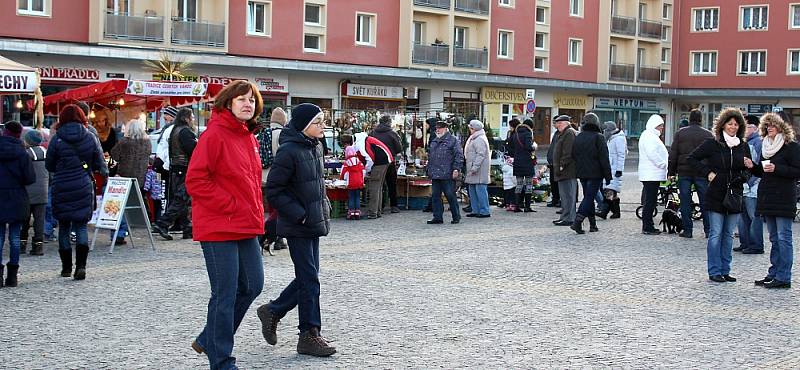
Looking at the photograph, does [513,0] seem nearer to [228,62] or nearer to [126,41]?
[228,62]

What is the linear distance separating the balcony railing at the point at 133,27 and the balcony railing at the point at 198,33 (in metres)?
0.73

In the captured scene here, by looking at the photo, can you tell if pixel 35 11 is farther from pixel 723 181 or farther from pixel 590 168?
pixel 723 181

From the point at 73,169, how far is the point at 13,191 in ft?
2.07

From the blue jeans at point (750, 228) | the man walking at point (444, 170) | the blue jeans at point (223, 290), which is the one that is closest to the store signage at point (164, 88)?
the man walking at point (444, 170)

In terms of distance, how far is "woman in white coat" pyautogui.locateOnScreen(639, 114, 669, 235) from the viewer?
16.6m

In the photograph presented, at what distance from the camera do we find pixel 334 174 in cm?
2031

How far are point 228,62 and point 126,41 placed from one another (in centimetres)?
404

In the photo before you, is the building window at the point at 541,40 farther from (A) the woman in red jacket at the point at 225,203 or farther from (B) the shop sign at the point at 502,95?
(A) the woman in red jacket at the point at 225,203

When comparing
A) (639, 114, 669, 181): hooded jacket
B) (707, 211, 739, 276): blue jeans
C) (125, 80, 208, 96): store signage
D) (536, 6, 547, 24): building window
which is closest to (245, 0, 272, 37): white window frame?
(536, 6, 547, 24): building window

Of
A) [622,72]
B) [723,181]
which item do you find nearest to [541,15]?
[622,72]

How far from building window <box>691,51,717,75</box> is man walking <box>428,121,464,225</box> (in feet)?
171

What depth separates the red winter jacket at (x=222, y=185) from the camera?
21.4ft

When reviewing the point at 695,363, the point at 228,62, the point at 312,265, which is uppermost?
the point at 228,62

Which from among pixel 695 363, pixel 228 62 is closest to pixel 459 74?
pixel 228 62
